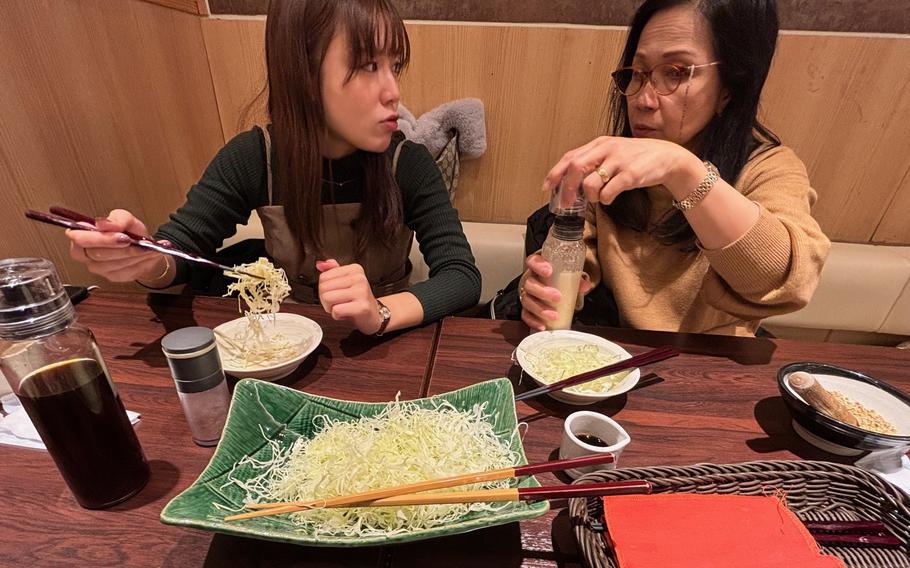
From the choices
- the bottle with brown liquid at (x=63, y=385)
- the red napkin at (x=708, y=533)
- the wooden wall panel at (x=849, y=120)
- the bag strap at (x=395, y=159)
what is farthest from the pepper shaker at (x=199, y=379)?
the wooden wall panel at (x=849, y=120)

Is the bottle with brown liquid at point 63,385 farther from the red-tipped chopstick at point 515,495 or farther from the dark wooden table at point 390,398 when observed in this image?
the red-tipped chopstick at point 515,495

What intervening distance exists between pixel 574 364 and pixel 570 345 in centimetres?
10

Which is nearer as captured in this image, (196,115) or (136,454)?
(136,454)

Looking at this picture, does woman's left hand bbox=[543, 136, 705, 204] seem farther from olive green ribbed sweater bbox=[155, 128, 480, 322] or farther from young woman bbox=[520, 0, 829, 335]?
olive green ribbed sweater bbox=[155, 128, 480, 322]

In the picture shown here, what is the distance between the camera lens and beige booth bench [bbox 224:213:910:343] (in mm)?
2615

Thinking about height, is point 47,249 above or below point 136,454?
below

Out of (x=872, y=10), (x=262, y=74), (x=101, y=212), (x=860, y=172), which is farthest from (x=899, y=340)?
(x=101, y=212)

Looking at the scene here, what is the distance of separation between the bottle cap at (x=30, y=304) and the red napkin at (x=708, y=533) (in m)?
0.91

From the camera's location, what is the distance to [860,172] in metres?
2.69

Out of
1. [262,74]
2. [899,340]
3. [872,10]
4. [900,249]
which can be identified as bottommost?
[899,340]

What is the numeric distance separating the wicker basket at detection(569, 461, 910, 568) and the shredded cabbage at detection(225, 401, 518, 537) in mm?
211

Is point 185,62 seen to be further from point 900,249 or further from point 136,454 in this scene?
point 900,249

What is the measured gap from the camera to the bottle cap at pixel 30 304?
25.2 inches

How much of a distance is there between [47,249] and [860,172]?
4.15 metres
